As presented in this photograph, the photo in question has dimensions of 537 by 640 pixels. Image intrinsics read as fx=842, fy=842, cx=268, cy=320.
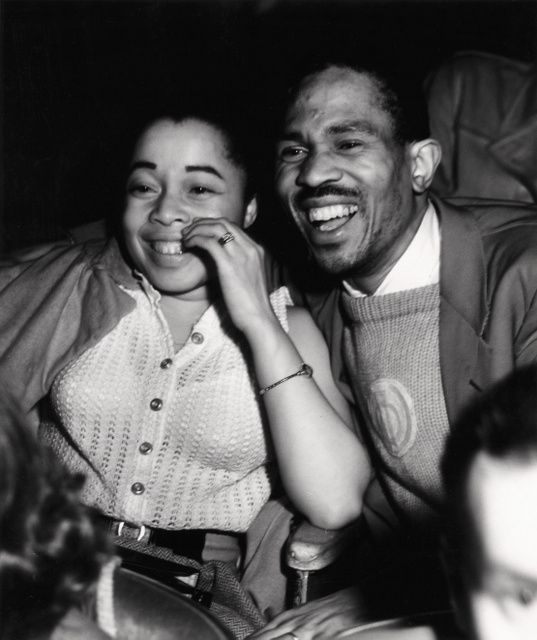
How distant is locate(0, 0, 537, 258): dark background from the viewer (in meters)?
1.65

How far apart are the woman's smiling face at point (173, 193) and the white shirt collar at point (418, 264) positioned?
0.25 m

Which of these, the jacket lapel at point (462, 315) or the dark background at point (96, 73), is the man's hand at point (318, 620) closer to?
the jacket lapel at point (462, 315)

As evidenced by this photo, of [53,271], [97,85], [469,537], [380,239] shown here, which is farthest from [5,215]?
[469,537]

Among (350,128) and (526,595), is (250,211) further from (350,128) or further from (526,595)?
(526,595)

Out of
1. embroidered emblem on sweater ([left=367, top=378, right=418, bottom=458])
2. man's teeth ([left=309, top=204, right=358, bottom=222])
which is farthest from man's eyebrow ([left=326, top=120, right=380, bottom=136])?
embroidered emblem on sweater ([left=367, top=378, right=418, bottom=458])

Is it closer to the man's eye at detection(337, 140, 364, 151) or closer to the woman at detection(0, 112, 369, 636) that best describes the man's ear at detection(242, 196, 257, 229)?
the woman at detection(0, 112, 369, 636)

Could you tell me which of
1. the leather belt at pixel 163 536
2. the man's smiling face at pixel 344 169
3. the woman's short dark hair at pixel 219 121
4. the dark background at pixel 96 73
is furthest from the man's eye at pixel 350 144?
the leather belt at pixel 163 536

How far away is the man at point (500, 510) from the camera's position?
0.51 m

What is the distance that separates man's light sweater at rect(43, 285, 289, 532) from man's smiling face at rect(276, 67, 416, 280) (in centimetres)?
21

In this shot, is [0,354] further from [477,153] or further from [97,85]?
[477,153]

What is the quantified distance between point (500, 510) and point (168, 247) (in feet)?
2.42

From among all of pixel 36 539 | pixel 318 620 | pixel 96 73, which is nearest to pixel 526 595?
pixel 36 539

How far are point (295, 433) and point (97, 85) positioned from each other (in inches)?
38.0

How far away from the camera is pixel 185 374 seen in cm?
118
